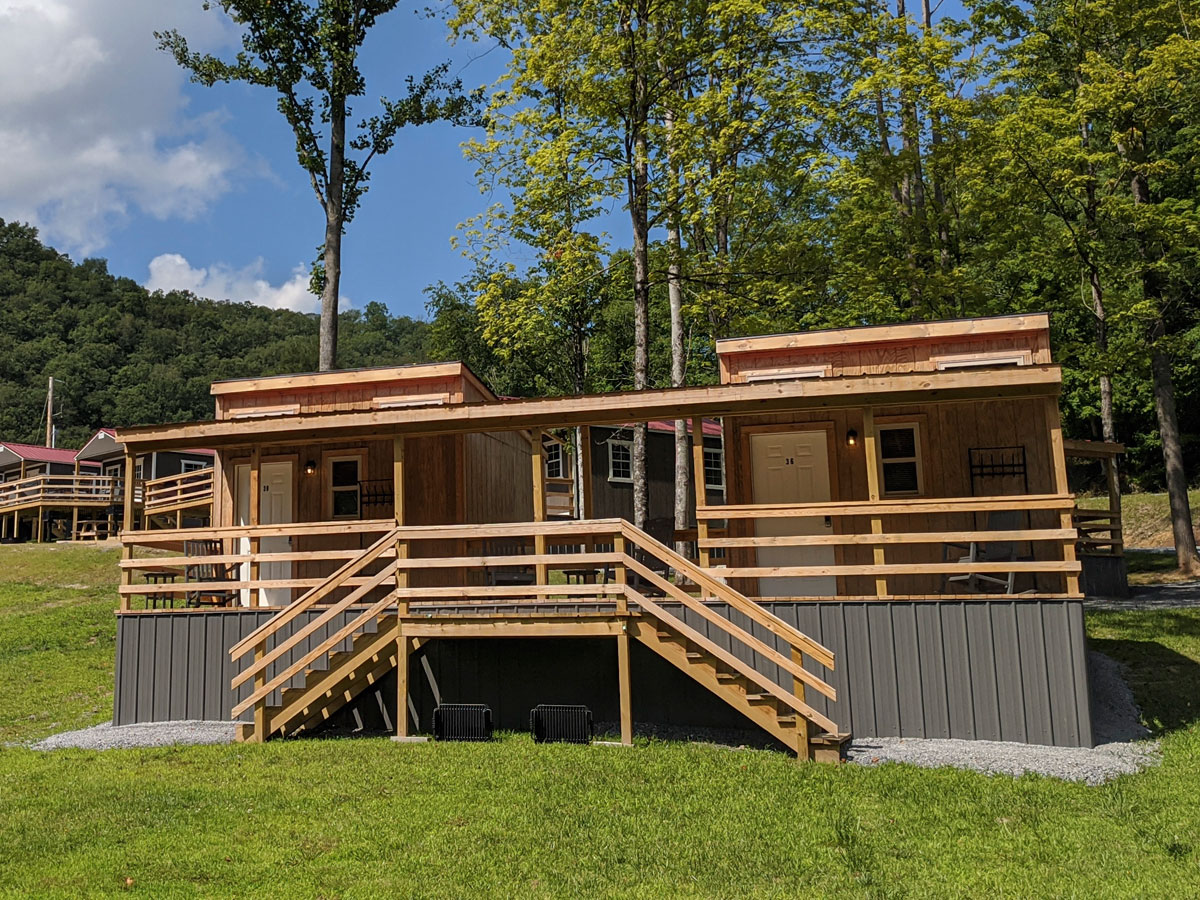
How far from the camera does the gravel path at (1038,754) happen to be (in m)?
8.63

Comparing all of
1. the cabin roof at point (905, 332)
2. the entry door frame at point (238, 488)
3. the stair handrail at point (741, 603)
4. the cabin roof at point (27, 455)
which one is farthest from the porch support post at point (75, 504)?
the stair handrail at point (741, 603)

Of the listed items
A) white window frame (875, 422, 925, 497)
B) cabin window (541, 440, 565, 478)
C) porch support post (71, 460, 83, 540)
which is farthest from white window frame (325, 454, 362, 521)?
porch support post (71, 460, 83, 540)

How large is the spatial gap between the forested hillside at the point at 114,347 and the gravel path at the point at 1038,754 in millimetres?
51118

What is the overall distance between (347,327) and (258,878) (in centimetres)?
7991

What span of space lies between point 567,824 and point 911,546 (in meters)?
6.72

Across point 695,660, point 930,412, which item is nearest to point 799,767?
point 695,660

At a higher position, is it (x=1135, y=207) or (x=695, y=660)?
(x=1135, y=207)

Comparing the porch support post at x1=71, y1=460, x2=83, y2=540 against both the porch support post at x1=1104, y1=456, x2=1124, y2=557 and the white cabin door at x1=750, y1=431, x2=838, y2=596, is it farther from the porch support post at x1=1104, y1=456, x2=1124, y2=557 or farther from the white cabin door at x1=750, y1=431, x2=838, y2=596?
the porch support post at x1=1104, y1=456, x2=1124, y2=557

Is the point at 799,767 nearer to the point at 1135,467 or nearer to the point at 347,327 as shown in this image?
the point at 1135,467

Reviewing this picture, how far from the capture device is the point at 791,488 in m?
12.5

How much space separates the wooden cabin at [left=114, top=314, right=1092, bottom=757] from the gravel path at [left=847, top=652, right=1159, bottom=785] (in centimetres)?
24

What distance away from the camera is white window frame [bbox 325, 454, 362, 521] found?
14.5 m

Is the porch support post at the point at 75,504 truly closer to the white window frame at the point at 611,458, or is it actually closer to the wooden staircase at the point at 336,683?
the white window frame at the point at 611,458

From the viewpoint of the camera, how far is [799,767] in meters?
8.68
